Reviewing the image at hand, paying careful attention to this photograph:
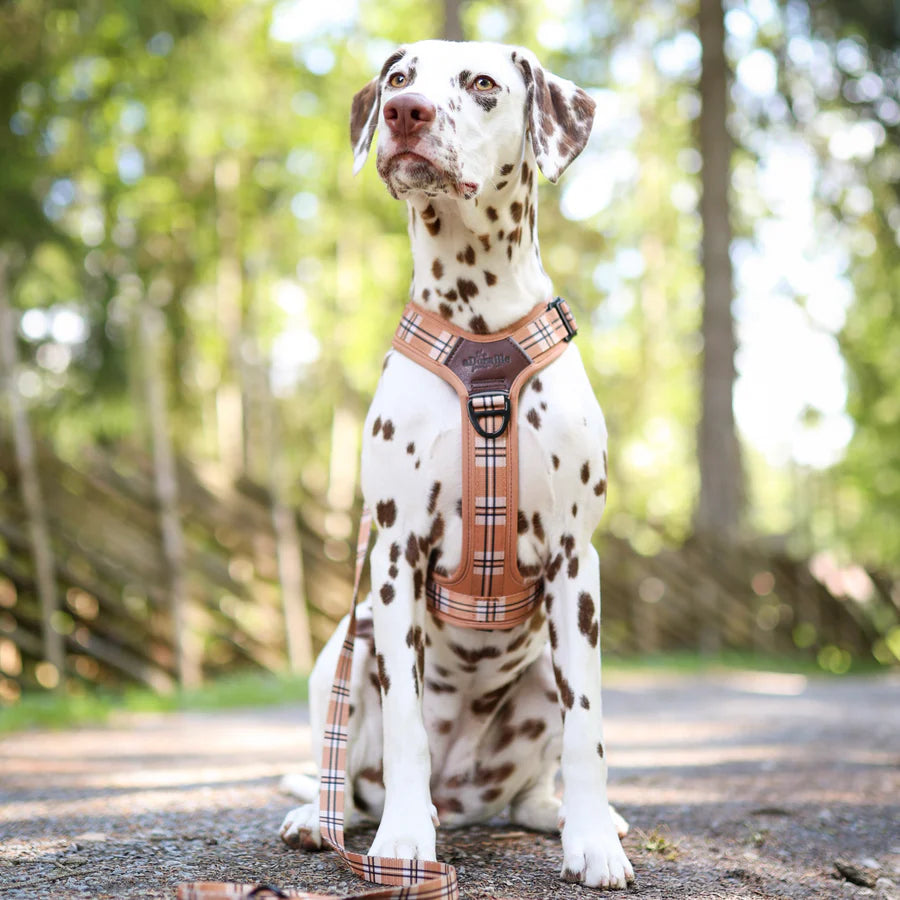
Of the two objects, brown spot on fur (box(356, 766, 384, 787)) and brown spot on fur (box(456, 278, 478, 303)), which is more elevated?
brown spot on fur (box(456, 278, 478, 303))

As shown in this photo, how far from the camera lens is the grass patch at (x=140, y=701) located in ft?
19.6

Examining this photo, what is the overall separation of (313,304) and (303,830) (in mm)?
16310

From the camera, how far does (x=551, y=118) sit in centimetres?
272

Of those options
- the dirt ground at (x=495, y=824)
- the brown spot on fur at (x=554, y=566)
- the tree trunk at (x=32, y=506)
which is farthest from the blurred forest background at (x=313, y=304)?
the brown spot on fur at (x=554, y=566)

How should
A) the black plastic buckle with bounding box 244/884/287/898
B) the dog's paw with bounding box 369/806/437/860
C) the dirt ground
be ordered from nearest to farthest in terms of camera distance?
1. the black plastic buckle with bounding box 244/884/287/898
2. the dog's paw with bounding box 369/806/437/860
3. the dirt ground

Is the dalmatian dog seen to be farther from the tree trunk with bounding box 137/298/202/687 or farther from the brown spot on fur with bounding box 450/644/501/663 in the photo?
the tree trunk with bounding box 137/298/202/687

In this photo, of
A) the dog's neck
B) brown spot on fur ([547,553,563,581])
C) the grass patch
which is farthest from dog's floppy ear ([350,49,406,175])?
the grass patch

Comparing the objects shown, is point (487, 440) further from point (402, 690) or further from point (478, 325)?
point (402, 690)

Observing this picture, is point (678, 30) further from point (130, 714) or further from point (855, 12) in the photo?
point (130, 714)

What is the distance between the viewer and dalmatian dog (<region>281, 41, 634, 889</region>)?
2514mm

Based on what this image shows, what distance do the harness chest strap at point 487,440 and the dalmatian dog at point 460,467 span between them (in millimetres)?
30

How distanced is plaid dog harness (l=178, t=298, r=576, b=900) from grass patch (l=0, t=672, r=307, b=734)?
365 cm

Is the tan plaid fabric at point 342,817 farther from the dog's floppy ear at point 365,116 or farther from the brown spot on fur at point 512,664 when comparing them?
the dog's floppy ear at point 365,116

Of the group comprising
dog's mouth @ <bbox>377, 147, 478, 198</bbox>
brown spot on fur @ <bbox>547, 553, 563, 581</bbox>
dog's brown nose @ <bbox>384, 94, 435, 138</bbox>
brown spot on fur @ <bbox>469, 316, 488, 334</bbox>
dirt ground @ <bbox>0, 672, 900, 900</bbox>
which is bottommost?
dirt ground @ <bbox>0, 672, 900, 900</bbox>
